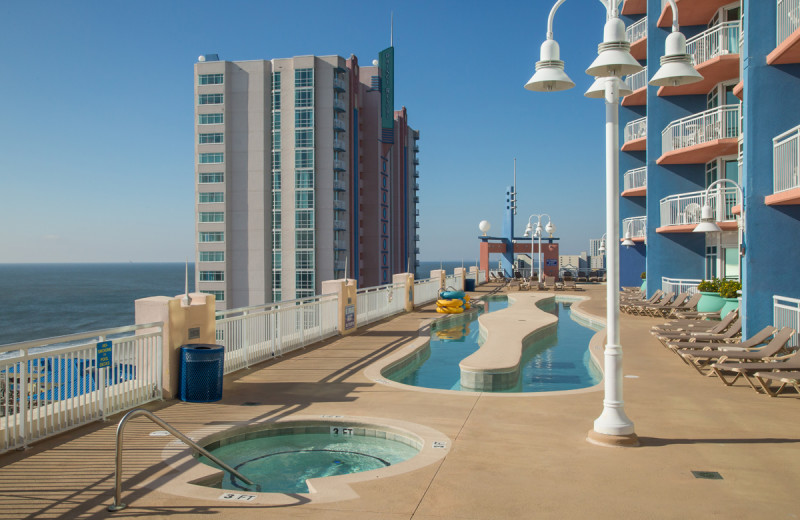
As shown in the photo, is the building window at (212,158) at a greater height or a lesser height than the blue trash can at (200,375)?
greater

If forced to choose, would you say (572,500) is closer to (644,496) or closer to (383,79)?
(644,496)

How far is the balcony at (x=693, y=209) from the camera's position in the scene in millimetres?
22812

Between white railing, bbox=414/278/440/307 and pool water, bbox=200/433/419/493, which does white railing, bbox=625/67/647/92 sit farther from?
pool water, bbox=200/433/419/493

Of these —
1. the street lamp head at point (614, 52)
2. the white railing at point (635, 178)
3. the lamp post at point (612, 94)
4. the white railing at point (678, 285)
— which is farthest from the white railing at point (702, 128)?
the street lamp head at point (614, 52)

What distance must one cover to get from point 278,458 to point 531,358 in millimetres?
9153

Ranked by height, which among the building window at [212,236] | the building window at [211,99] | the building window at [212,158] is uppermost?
the building window at [211,99]

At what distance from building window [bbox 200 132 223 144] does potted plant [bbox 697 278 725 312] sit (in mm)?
67963

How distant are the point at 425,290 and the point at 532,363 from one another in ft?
42.9

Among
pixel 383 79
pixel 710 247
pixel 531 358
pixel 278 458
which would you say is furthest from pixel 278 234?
pixel 278 458

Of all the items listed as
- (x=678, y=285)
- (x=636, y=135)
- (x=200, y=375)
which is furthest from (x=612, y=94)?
(x=636, y=135)

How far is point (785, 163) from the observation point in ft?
41.0

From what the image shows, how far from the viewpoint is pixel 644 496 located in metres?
5.42

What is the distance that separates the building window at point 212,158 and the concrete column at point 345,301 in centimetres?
6499

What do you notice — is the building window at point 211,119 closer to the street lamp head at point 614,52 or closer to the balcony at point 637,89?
the balcony at point 637,89
